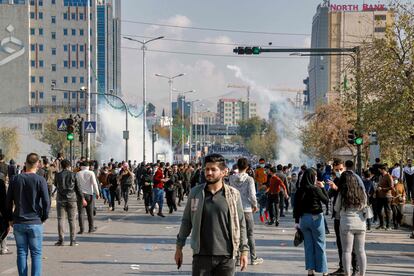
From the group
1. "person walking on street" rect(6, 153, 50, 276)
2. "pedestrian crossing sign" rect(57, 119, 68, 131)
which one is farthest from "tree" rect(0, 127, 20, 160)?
"person walking on street" rect(6, 153, 50, 276)

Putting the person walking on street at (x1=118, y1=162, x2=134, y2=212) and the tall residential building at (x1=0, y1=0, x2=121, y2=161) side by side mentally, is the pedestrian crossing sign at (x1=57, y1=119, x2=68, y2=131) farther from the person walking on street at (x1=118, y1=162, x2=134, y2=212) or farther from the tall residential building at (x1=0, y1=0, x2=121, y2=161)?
the tall residential building at (x1=0, y1=0, x2=121, y2=161)

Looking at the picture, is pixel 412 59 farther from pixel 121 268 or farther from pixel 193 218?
pixel 193 218

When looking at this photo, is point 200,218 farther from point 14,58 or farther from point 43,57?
point 43,57

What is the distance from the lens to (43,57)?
484 feet

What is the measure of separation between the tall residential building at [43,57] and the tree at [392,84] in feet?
362

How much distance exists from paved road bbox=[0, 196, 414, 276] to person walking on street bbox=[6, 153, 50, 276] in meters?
2.02

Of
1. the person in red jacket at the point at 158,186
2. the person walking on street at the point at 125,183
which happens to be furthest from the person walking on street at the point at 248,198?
the person walking on street at the point at 125,183

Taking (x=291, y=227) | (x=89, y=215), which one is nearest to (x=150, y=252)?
(x=89, y=215)

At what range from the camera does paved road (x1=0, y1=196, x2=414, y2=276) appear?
14.5 meters

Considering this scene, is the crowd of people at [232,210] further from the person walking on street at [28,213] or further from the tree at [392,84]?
the tree at [392,84]

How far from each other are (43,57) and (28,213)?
13831 centimetres

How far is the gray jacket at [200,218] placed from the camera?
8336mm

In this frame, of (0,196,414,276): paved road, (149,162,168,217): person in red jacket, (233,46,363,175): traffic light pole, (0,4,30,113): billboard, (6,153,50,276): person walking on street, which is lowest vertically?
(0,196,414,276): paved road

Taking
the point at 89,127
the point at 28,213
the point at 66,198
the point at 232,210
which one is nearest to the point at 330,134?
the point at 89,127
